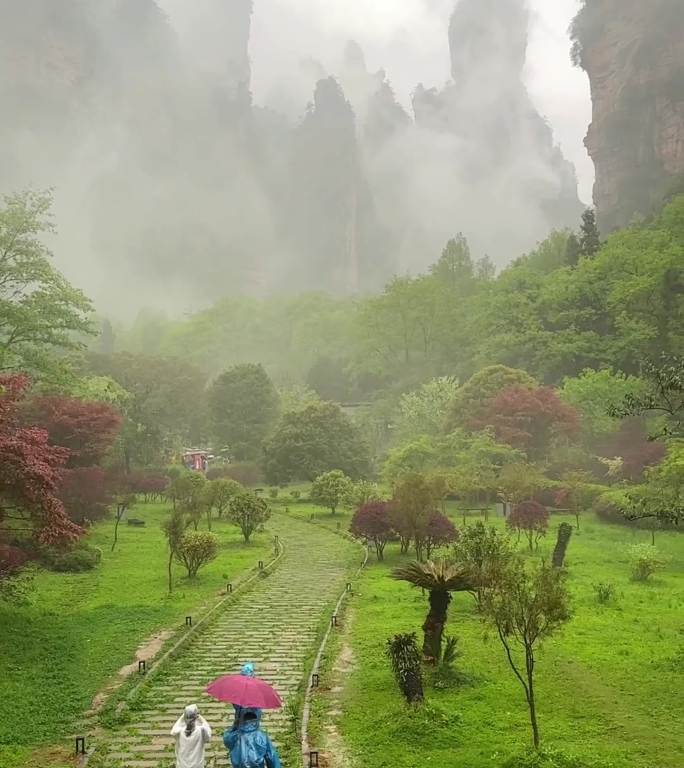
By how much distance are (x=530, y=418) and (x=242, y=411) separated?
25.7 m

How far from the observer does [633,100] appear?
74.4m

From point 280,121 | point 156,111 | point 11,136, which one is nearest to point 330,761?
point 11,136

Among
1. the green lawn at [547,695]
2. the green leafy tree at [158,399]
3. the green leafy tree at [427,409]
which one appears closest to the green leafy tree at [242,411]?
the green leafy tree at [158,399]

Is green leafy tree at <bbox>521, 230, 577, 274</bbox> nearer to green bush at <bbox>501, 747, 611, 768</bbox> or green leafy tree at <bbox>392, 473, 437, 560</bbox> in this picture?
green leafy tree at <bbox>392, 473, 437, 560</bbox>

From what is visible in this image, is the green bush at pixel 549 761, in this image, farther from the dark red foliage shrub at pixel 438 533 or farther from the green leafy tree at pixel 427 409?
the green leafy tree at pixel 427 409

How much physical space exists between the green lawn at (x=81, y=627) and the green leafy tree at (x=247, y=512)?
1698 mm

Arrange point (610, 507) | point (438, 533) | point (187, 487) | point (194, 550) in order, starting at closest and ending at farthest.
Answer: point (194, 550) → point (438, 533) → point (610, 507) → point (187, 487)

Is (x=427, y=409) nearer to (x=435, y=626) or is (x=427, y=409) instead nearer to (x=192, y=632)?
(x=192, y=632)

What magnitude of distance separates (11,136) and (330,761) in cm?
15132

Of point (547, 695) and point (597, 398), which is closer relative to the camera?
point (547, 695)

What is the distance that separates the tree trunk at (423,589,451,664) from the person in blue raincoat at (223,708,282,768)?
5.88 m

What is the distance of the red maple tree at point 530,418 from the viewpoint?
3984 centimetres

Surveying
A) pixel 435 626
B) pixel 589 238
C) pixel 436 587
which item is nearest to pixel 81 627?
pixel 435 626

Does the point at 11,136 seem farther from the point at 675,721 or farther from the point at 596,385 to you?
the point at 675,721
